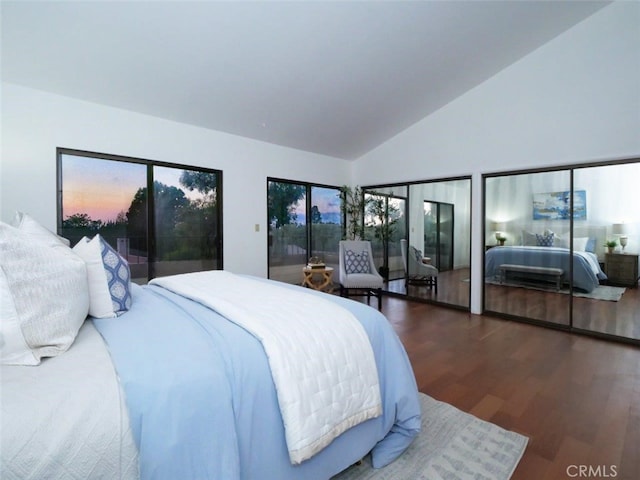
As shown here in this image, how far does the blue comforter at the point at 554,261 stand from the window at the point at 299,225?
259 cm

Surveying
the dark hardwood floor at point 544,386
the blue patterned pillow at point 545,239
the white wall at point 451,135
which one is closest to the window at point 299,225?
the white wall at point 451,135

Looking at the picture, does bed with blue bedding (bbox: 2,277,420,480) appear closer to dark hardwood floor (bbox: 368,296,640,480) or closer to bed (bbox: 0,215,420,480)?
bed (bbox: 0,215,420,480)

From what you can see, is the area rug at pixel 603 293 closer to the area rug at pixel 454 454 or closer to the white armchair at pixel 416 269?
the white armchair at pixel 416 269

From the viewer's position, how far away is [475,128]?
4250 millimetres

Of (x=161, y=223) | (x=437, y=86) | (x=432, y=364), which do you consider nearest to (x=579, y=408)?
(x=432, y=364)

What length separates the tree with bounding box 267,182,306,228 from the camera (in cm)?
492

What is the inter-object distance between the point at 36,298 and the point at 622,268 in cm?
498

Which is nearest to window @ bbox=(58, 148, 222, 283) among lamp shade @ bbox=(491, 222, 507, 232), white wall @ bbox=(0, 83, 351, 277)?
white wall @ bbox=(0, 83, 351, 277)

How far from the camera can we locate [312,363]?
127 centimetres

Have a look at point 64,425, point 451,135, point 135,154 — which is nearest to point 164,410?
point 64,425

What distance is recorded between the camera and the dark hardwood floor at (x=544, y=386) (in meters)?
1.68

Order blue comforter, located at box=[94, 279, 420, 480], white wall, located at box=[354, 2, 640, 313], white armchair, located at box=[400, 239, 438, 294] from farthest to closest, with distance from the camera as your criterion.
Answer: white armchair, located at box=[400, 239, 438, 294]
white wall, located at box=[354, 2, 640, 313]
blue comforter, located at box=[94, 279, 420, 480]

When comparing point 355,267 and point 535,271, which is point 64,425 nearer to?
point 355,267

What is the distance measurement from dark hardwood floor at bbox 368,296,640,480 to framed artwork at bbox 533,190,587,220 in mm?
1394
